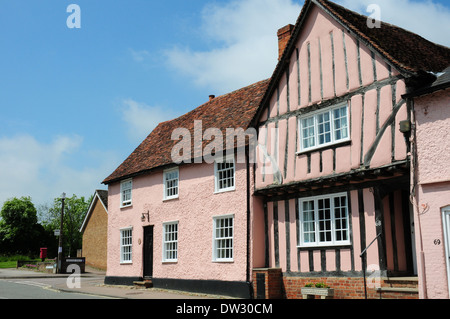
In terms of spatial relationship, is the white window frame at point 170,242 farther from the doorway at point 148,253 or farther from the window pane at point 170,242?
the doorway at point 148,253

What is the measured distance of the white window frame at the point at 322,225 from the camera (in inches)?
534

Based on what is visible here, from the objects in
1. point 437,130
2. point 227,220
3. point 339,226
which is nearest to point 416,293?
point 339,226

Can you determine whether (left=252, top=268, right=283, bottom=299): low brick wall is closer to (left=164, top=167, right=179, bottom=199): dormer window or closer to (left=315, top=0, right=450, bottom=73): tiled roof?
(left=164, top=167, right=179, bottom=199): dormer window

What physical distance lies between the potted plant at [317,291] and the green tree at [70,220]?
55538mm

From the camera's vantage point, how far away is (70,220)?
6950 centimetres

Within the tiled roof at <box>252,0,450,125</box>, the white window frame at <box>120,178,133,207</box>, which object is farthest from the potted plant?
Answer: the white window frame at <box>120,178,133,207</box>

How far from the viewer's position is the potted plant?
13113 mm

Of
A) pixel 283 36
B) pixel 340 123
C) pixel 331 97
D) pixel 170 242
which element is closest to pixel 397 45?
pixel 331 97

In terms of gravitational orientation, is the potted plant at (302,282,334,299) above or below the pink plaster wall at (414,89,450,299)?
below

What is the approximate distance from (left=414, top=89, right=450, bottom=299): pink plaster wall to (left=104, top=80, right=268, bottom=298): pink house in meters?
6.17

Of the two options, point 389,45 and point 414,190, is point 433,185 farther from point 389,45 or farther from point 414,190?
point 389,45

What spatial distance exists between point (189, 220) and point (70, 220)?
55.4m

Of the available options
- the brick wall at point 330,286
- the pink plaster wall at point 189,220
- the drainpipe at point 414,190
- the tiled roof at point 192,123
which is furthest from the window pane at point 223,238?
the drainpipe at point 414,190
